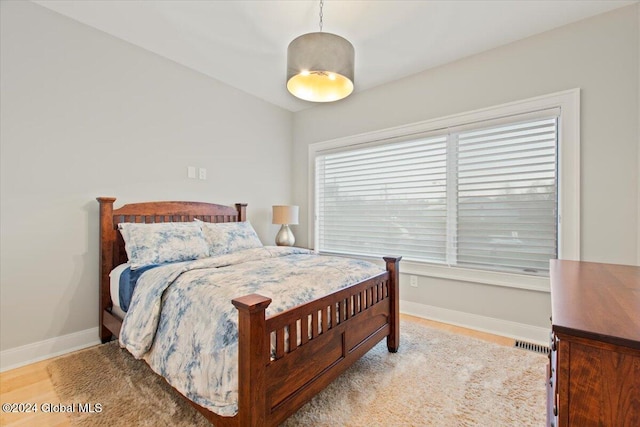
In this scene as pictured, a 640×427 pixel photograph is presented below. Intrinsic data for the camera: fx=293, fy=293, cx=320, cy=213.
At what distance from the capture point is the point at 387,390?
1827mm

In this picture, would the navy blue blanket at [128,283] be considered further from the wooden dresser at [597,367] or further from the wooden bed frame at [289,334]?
the wooden dresser at [597,367]

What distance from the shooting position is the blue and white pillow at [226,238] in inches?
110

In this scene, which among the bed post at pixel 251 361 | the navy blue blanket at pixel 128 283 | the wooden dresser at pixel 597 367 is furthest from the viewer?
the navy blue blanket at pixel 128 283

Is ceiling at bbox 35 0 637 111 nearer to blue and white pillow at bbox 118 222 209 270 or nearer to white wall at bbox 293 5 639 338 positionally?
white wall at bbox 293 5 639 338

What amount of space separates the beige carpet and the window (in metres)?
0.97

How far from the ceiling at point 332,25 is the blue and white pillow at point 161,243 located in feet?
5.59

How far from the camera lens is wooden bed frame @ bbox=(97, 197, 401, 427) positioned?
1210 millimetres

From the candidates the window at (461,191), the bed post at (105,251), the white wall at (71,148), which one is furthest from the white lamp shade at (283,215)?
the bed post at (105,251)

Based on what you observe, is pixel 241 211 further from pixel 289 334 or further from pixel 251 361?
pixel 251 361

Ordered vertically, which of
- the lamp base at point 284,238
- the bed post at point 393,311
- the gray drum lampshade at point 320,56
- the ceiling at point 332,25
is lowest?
the bed post at point 393,311

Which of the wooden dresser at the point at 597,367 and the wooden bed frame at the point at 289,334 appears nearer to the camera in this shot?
the wooden dresser at the point at 597,367

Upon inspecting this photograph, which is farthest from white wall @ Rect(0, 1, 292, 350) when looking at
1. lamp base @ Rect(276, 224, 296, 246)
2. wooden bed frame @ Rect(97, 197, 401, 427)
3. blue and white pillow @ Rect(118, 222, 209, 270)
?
lamp base @ Rect(276, 224, 296, 246)

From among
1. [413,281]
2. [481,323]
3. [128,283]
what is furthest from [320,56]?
[481,323]

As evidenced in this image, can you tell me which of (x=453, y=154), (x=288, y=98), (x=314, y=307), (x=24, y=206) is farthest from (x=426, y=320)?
(x=24, y=206)
